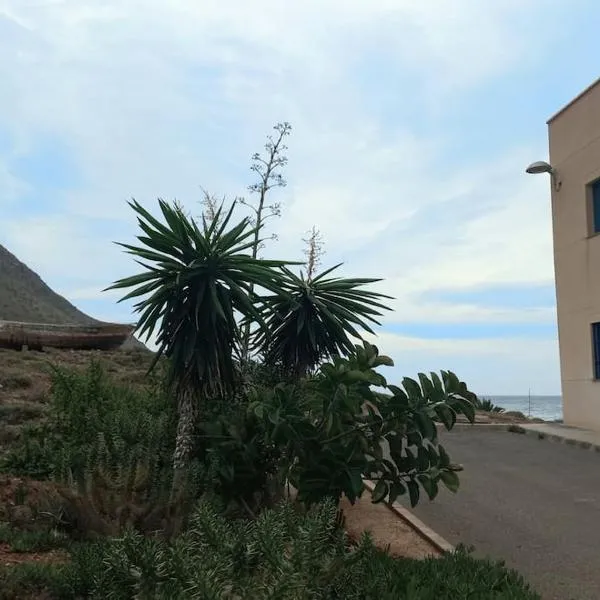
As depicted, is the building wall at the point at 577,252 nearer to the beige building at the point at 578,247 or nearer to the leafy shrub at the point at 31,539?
the beige building at the point at 578,247

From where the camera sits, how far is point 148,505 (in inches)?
225

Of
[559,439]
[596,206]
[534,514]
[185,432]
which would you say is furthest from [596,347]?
[185,432]

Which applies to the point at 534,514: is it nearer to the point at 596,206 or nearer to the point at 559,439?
the point at 559,439

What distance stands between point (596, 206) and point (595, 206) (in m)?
0.05

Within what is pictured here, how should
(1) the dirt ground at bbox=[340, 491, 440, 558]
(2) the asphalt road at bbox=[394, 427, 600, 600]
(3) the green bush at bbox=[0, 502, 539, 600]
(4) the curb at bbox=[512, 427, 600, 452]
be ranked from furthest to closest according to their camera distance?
(4) the curb at bbox=[512, 427, 600, 452]
(1) the dirt ground at bbox=[340, 491, 440, 558]
(2) the asphalt road at bbox=[394, 427, 600, 600]
(3) the green bush at bbox=[0, 502, 539, 600]

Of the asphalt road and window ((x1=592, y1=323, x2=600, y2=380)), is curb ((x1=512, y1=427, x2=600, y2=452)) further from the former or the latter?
window ((x1=592, y1=323, x2=600, y2=380))

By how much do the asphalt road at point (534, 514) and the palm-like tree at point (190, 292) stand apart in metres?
3.15

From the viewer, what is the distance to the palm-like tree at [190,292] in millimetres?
6723

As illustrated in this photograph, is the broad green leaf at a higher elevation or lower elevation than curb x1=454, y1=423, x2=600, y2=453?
lower

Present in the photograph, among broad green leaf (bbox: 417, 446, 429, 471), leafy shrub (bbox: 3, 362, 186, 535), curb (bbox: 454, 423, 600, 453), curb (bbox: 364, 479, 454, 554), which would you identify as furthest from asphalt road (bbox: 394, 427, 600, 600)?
leafy shrub (bbox: 3, 362, 186, 535)

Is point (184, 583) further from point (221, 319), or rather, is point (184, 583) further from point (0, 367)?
point (0, 367)

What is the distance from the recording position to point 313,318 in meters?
8.12

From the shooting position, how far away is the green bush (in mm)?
3338

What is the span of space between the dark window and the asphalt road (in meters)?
6.57
